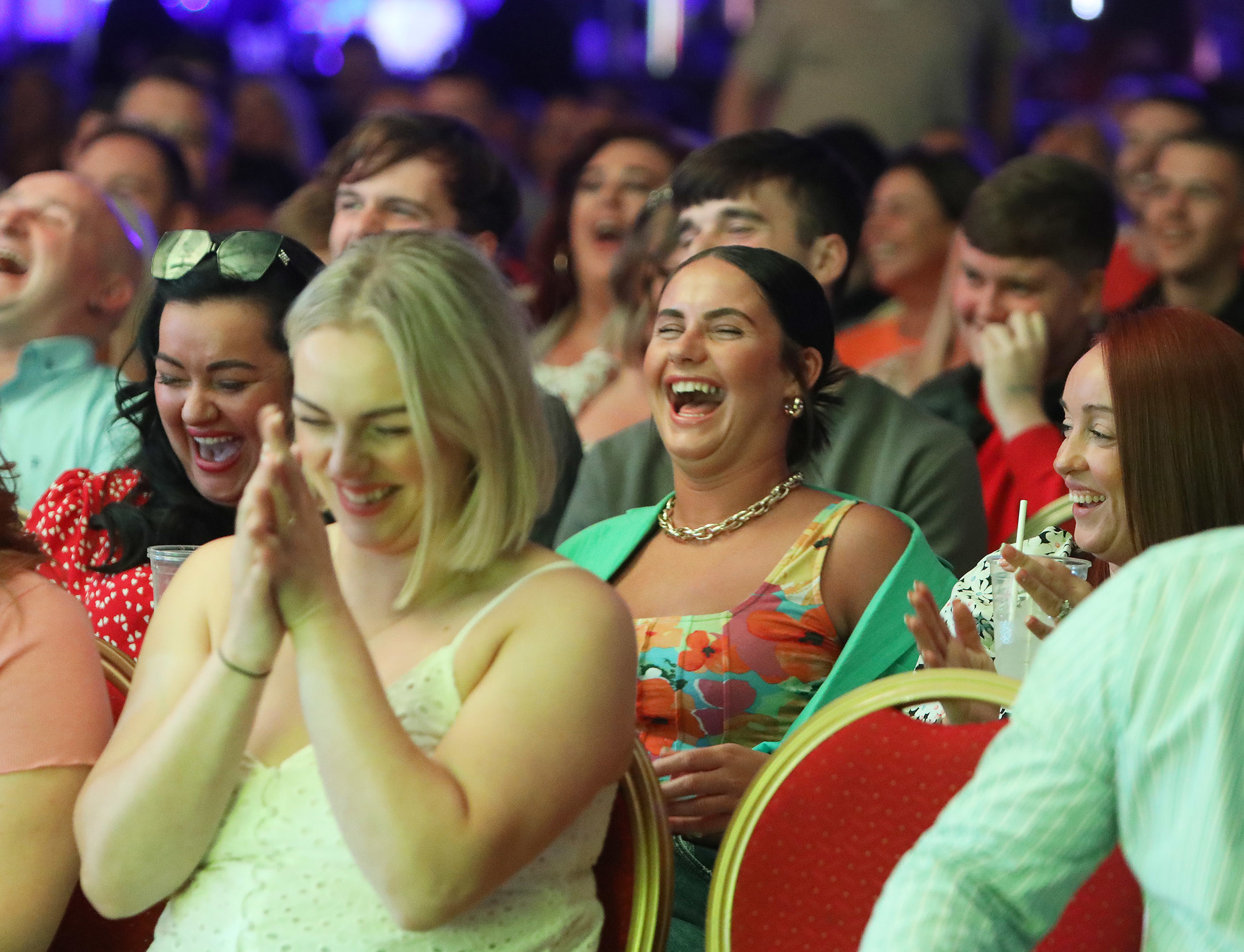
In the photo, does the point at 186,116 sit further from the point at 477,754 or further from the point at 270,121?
the point at 477,754

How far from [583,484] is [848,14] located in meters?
2.92

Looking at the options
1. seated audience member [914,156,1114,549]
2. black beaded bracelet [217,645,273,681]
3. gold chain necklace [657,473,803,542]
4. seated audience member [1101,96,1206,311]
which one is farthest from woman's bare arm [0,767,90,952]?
seated audience member [1101,96,1206,311]

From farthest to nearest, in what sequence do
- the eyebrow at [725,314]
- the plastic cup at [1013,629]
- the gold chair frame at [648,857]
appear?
the eyebrow at [725,314] < the plastic cup at [1013,629] < the gold chair frame at [648,857]

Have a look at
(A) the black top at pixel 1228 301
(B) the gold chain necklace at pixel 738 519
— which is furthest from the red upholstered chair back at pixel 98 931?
(A) the black top at pixel 1228 301

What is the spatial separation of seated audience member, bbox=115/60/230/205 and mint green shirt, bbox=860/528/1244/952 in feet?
14.3

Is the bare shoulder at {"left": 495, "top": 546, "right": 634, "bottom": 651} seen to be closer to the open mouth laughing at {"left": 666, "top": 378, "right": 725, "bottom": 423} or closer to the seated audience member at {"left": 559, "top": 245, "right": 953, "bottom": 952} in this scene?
the seated audience member at {"left": 559, "top": 245, "right": 953, "bottom": 952}

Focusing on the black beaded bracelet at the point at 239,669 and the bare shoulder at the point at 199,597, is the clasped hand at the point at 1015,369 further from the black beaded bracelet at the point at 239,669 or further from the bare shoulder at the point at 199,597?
the black beaded bracelet at the point at 239,669

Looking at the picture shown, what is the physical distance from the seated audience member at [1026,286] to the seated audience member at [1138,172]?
1008 mm

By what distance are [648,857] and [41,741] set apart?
62 centimetres

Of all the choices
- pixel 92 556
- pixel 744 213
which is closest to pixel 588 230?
pixel 744 213

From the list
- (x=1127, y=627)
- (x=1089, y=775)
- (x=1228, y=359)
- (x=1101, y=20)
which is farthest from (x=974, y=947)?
(x=1101, y=20)

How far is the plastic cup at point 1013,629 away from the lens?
6.05 ft

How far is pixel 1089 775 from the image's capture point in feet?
4.25

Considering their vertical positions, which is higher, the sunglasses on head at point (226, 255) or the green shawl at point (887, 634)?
the sunglasses on head at point (226, 255)
